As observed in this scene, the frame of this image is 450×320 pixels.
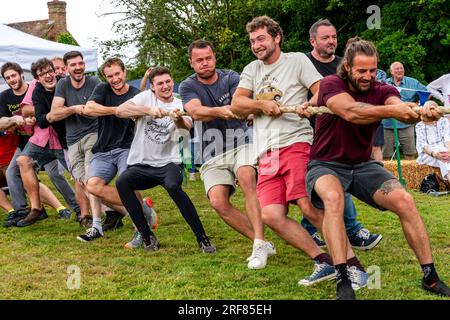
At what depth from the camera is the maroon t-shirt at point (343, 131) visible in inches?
180

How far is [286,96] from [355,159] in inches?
33.8

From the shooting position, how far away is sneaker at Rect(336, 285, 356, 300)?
4.29 m

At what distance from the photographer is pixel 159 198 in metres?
9.98

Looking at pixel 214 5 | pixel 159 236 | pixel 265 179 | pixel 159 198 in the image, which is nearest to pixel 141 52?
pixel 214 5

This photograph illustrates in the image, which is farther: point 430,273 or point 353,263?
point 353,263

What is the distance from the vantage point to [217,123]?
6.01m

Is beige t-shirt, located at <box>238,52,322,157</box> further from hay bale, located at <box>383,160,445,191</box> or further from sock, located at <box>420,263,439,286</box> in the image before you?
hay bale, located at <box>383,160,445,191</box>

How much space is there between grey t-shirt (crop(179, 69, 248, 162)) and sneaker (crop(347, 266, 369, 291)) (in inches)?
68.0

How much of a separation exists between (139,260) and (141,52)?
20.9m

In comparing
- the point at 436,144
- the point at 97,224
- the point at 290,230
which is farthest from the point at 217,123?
the point at 436,144

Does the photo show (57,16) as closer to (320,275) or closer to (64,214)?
(64,214)

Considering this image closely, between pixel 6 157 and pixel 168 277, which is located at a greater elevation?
pixel 6 157

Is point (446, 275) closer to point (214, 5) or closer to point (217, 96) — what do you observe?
point (217, 96)
